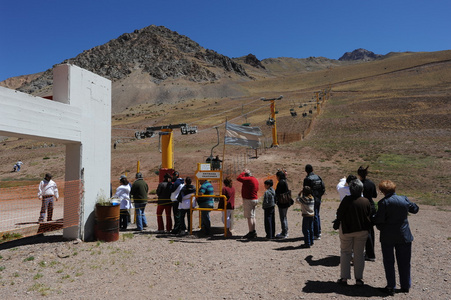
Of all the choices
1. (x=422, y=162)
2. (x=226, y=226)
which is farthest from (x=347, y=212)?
(x=422, y=162)

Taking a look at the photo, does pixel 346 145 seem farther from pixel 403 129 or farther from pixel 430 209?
pixel 430 209

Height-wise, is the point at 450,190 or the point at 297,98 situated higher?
the point at 297,98

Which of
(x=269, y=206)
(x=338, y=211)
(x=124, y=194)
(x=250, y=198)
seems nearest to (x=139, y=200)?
(x=124, y=194)

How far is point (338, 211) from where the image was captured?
533 cm

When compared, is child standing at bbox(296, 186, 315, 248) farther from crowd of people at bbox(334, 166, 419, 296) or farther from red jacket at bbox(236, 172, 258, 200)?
crowd of people at bbox(334, 166, 419, 296)

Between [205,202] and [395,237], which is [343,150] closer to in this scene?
[205,202]

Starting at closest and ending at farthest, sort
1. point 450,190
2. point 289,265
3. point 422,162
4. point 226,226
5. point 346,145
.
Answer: point 289,265, point 226,226, point 450,190, point 422,162, point 346,145

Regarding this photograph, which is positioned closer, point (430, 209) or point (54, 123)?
point (54, 123)

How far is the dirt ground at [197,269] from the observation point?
203 inches

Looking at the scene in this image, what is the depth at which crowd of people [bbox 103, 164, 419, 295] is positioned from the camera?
4.94 metres

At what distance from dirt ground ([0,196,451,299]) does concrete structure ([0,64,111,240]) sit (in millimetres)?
1344

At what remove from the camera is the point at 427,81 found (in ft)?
266

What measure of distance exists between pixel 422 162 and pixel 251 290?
916 inches

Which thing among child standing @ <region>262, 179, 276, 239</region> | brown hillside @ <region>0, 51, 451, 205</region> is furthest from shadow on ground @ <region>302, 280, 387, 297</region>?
brown hillside @ <region>0, 51, 451, 205</region>
